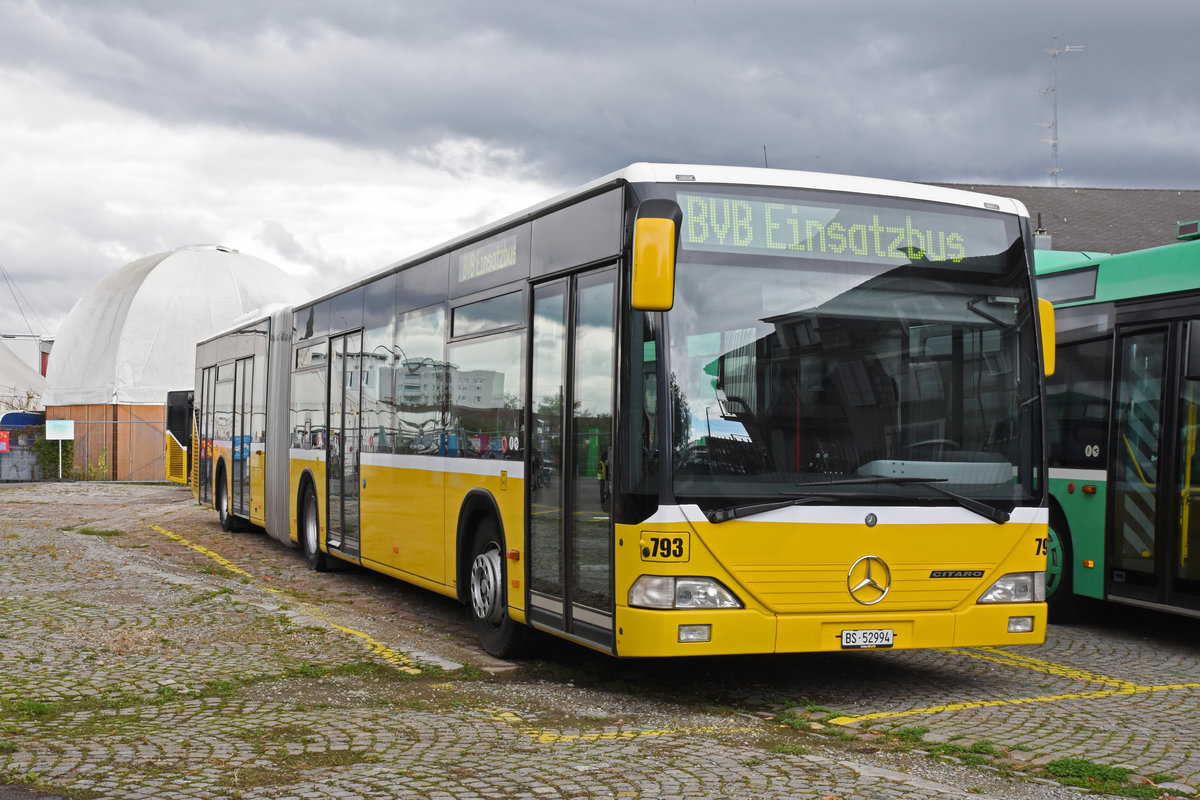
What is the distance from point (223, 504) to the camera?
20562 millimetres

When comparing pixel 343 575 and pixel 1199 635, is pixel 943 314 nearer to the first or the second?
pixel 1199 635

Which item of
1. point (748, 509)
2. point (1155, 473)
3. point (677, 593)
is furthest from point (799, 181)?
point (1155, 473)

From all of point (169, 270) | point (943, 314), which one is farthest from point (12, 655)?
point (169, 270)

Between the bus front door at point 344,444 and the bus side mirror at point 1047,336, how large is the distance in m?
6.83

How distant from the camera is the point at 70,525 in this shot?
21609 millimetres

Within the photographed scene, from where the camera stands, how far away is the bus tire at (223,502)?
20359 mm

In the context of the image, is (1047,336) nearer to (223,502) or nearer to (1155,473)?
(1155,473)

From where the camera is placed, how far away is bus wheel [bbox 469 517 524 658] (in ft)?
28.8

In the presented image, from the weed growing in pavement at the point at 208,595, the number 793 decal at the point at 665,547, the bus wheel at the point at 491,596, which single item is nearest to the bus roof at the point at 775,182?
the number 793 decal at the point at 665,547

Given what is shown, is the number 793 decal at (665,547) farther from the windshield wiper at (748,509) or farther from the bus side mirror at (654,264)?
the bus side mirror at (654,264)

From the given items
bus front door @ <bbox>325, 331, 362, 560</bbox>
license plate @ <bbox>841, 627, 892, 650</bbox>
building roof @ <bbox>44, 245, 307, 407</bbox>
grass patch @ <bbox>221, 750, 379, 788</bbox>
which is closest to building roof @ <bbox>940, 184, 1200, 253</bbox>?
bus front door @ <bbox>325, 331, 362, 560</bbox>

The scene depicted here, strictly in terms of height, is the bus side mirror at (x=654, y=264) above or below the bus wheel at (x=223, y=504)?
above

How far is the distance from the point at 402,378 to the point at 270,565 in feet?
17.0

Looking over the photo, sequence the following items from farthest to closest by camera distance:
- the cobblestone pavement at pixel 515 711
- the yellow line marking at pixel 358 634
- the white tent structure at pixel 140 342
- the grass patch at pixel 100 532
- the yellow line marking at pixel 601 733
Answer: the white tent structure at pixel 140 342 → the grass patch at pixel 100 532 → the yellow line marking at pixel 358 634 → the yellow line marking at pixel 601 733 → the cobblestone pavement at pixel 515 711
